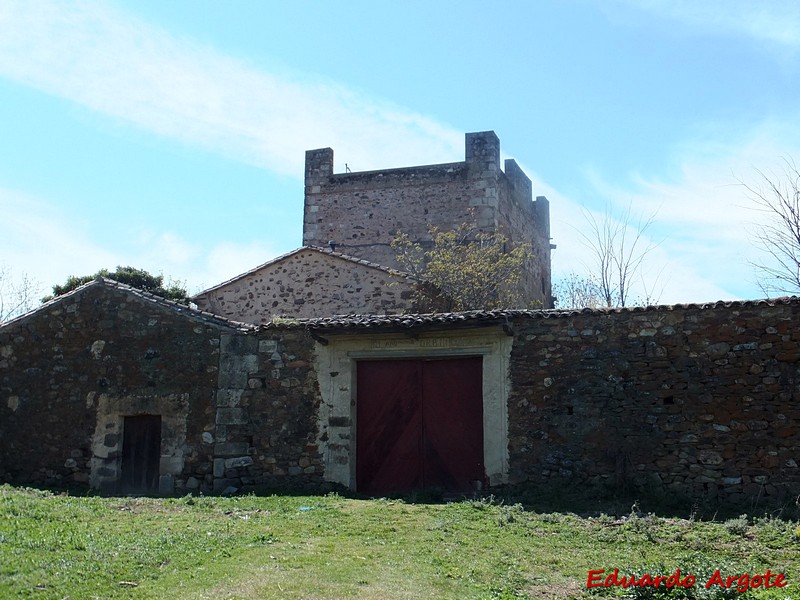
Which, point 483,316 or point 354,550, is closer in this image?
point 354,550

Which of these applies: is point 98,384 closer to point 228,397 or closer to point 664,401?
point 228,397

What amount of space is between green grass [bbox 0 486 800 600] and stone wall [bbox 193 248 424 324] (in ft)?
23.0

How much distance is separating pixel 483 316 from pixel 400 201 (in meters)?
10.1

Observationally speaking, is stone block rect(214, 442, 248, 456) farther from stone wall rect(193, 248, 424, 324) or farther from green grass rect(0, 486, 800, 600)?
stone wall rect(193, 248, 424, 324)

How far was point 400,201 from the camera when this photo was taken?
21.1 metres

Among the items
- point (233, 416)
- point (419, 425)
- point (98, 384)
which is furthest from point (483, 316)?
point (98, 384)

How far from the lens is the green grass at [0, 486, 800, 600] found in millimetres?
6840

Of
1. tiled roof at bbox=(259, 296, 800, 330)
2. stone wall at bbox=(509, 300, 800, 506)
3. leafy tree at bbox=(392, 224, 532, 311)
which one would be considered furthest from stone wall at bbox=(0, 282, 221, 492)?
leafy tree at bbox=(392, 224, 532, 311)

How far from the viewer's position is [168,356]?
1319 cm

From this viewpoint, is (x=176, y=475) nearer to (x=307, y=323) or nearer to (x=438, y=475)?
(x=307, y=323)

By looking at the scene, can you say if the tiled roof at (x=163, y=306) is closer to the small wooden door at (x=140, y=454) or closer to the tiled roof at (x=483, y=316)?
the tiled roof at (x=483, y=316)

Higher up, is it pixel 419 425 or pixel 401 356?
pixel 401 356

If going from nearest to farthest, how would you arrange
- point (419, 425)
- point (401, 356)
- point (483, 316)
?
point (483, 316), point (419, 425), point (401, 356)

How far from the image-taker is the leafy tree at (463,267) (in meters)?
18.0
